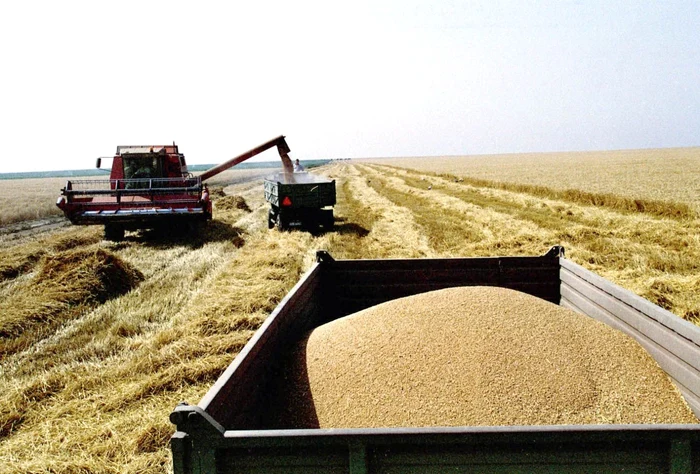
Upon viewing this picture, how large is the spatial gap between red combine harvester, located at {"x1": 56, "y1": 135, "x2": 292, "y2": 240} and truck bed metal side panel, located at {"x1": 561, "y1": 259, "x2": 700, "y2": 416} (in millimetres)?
9343

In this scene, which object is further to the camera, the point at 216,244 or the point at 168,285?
the point at 216,244

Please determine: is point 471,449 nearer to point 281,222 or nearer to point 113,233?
point 281,222

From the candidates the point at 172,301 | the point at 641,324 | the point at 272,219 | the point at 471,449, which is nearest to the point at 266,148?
the point at 272,219

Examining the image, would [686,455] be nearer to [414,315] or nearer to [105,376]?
[414,315]

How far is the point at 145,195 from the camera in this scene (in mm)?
12172

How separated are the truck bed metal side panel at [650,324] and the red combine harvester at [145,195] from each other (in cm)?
934

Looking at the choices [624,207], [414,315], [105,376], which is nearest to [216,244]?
[105,376]

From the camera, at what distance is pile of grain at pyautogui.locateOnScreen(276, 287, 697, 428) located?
2309mm

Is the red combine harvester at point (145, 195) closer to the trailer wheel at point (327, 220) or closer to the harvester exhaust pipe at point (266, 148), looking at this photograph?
the harvester exhaust pipe at point (266, 148)

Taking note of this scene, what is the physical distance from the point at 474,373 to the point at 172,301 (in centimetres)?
488

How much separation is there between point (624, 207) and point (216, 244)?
12506mm

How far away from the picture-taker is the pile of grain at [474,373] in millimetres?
2309

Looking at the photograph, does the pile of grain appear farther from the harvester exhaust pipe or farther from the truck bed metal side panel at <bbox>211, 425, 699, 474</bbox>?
the harvester exhaust pipe

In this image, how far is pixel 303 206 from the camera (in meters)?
11.9
